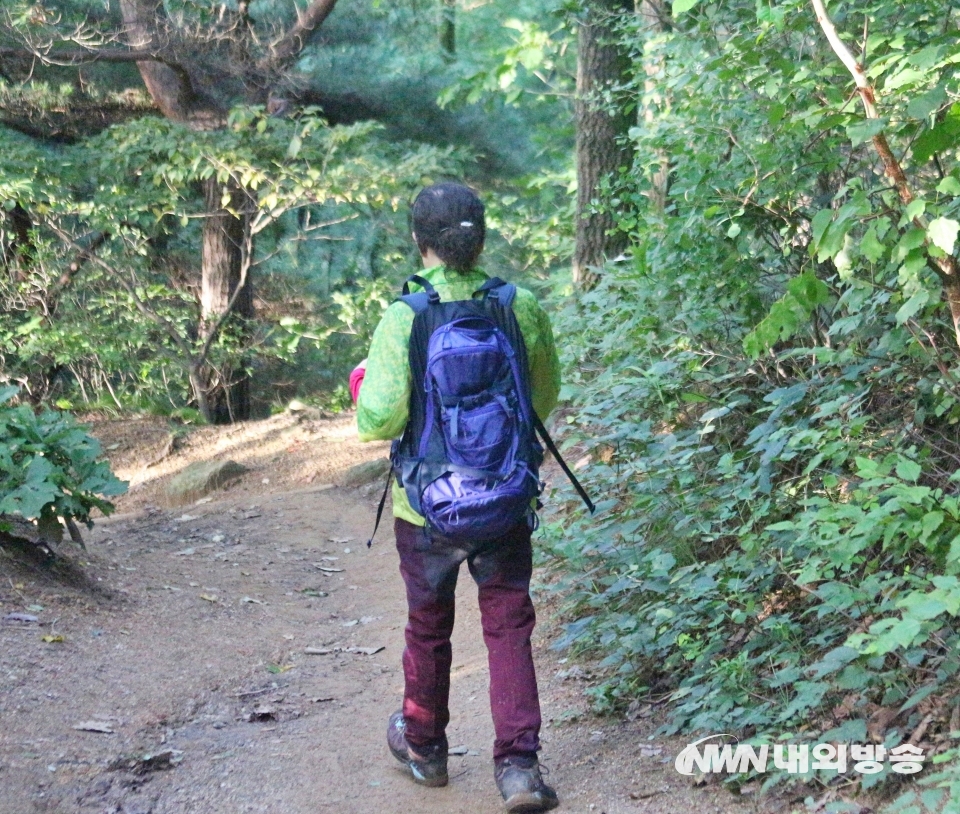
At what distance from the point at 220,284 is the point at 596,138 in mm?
5606

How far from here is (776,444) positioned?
4078 millimetres

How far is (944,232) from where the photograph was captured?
2.80 metres

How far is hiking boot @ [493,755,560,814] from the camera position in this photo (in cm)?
323

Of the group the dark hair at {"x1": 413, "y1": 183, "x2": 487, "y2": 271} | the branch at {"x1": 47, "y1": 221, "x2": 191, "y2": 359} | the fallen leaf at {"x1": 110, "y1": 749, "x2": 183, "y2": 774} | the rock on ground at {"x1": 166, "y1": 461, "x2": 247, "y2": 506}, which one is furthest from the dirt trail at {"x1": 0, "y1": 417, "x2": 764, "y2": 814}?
the branch at {"x1": 47, "y1": 221, "x2": 191, "y2": 359}

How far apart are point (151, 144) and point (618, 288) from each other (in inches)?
249

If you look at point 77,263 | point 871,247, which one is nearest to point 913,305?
point 871,247

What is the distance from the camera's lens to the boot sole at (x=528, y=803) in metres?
3.22

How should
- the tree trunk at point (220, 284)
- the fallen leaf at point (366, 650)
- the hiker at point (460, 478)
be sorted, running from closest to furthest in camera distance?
the hiker at point (460, 478)
the fallen leaf at point (366, 650)
the tree trunk at point (220, 284)

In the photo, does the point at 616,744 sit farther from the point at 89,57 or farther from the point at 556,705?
the point at 89,57

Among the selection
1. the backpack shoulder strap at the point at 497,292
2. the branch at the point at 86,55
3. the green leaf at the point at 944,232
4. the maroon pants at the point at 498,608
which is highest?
the branch at the point at 86,55

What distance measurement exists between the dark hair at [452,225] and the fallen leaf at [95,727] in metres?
2.43

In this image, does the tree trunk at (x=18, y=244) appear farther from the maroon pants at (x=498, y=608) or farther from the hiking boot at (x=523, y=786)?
the hiking boot at (x=523, y=786)

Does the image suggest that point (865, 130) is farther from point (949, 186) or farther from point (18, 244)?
point (18, 244)

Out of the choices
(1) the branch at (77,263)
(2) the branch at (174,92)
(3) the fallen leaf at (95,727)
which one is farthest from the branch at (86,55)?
(3) the fallen leaf at (95,727)
